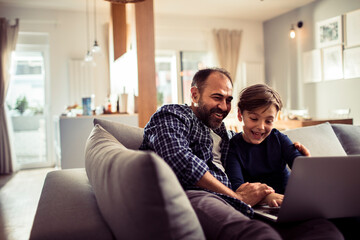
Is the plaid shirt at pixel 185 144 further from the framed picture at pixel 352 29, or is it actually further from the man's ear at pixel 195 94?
the framed picture at pixel 352 29

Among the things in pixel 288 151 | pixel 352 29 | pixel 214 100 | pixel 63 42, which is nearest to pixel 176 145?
pixel 214 100

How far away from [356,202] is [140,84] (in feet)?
8.14

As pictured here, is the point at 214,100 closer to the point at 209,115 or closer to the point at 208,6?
the point at 209,115

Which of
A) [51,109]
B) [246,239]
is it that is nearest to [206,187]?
[246,239]

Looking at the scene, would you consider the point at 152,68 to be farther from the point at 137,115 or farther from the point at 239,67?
the point at 239,67

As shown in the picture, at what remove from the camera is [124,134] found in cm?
173

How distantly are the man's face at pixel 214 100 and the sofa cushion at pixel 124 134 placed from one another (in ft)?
Result: 1.21

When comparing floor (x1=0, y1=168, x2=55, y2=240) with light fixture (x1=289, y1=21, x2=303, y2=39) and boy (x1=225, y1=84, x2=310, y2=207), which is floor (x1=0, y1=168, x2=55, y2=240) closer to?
boy (x1=225, y1=84, x2=310, y2=207)

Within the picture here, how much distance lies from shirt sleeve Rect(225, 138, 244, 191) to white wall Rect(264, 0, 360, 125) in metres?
4.05

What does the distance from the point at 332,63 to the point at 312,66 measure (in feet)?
1.44

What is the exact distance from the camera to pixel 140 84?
3297mm

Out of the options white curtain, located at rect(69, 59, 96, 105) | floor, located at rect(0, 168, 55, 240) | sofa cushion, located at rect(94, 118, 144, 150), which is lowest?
floor, located at rect(0, 168, 55, 240)

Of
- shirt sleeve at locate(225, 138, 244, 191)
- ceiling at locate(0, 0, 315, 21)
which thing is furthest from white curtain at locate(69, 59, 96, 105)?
shirt sleeve at locate(225, 138, 244, 191)

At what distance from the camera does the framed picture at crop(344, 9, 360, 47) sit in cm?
481
